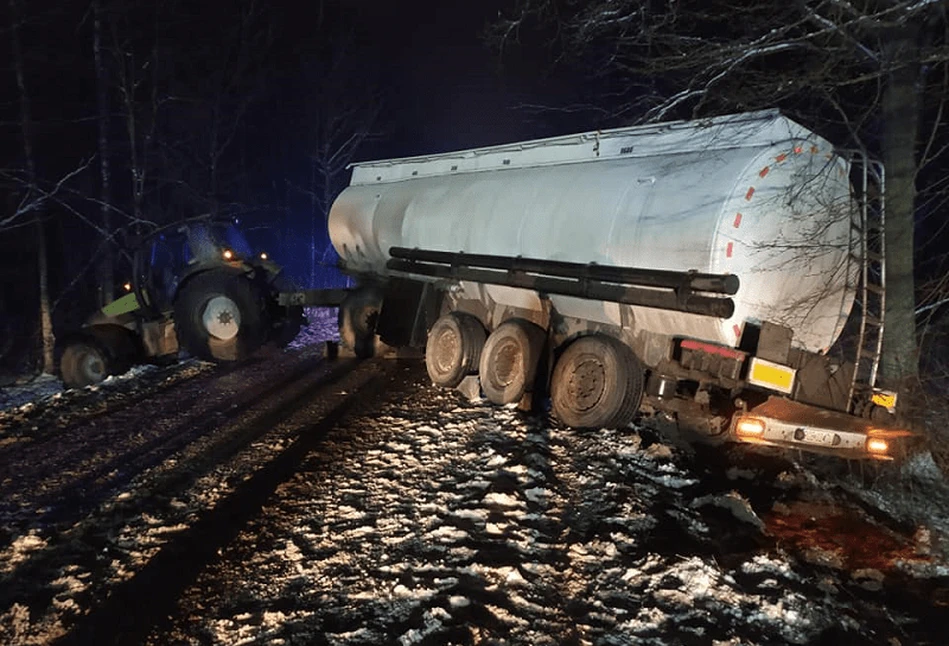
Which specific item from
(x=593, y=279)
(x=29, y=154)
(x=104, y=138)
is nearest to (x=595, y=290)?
(x=593, y=279)

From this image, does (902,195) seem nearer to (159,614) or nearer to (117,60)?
(159,614)

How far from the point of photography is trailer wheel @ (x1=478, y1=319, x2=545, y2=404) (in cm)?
752

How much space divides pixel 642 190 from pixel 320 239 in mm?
25583

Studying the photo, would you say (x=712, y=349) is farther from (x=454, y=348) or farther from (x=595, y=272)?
(x=454, y=348)

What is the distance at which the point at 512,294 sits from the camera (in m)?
8.04

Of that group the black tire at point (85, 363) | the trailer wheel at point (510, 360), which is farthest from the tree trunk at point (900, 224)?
the black tire at point (85, 363)

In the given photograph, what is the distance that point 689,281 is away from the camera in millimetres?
5578

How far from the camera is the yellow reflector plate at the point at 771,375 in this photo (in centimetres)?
548

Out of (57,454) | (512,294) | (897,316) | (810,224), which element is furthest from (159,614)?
(897,316)

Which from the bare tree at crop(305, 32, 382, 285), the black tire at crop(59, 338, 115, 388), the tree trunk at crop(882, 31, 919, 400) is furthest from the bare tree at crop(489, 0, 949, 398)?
the bare tree at crop(305, 32, 382, 285)

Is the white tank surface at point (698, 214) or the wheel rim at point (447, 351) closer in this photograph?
the white tank surface at point (698, 214)

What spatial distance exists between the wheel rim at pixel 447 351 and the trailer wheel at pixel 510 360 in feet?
1.91

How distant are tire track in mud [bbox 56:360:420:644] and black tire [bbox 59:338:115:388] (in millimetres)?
4384

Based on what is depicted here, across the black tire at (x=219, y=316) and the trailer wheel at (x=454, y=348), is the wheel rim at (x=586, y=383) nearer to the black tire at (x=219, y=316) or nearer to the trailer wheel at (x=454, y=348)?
the trailer wheel at (x=454, y=348)
